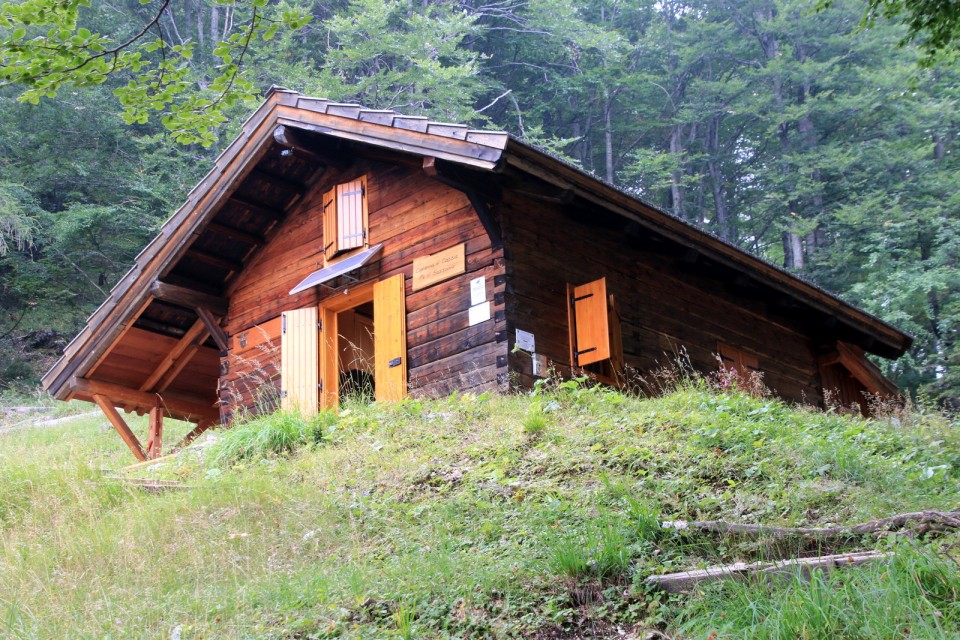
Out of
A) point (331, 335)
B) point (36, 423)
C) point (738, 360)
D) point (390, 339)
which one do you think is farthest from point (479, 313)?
point (36, 423)

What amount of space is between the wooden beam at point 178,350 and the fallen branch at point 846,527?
10349 millimetres

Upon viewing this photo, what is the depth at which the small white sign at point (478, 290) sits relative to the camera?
34.8 feet

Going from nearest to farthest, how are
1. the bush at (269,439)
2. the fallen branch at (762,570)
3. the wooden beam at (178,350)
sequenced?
the fallen branch at (762,570), the bush at (269,439), the wooden beam at (178,350)

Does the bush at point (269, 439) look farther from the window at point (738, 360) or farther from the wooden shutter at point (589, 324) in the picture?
the window at point (738, 360)

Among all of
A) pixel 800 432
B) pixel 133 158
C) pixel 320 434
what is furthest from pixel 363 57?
pixel 800 432

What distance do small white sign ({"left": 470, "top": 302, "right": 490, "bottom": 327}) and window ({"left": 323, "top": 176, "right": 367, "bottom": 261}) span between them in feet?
7.41

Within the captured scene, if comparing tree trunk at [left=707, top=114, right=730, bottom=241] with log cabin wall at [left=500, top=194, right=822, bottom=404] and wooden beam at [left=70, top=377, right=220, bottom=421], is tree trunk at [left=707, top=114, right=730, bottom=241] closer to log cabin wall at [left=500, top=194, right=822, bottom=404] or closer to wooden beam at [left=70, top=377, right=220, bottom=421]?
log cabin wall at [left=500, top=194, right=822, bottom=404]

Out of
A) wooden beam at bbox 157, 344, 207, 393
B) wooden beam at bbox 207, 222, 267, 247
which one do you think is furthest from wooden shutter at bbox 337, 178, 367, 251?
wooden beam at bbox 157, 344, 207, 393

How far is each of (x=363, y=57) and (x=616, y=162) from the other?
34.3ft

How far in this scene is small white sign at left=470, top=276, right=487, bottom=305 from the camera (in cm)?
1062

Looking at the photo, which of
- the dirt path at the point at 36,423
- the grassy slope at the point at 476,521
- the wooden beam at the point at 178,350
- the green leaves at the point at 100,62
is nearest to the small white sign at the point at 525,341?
the grassy slope at the point at 476,521

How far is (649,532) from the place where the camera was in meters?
5.48

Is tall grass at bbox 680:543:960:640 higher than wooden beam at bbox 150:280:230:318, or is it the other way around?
wooden beam at bbox 150:280:230:318

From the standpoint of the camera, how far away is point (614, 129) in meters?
31.7
